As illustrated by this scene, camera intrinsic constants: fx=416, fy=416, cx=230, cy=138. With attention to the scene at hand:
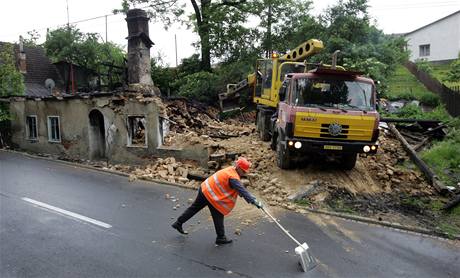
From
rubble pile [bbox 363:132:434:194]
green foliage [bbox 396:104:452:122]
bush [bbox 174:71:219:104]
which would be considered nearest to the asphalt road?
rubble pile [bbox 363:132:434:194]

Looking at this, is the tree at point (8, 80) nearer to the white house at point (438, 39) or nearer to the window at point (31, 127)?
the window at point (31, 127)

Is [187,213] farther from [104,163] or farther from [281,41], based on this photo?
[281,41]

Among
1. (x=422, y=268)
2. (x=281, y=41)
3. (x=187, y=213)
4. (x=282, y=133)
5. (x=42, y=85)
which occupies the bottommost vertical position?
(x=422, y=268)

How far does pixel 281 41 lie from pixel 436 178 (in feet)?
59.4

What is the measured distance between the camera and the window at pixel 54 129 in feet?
63.3

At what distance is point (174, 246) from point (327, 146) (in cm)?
507

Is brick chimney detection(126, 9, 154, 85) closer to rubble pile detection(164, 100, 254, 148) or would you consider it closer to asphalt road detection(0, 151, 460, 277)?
rubble pile detection(164, 100, 254, 148)

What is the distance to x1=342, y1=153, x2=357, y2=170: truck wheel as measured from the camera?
456 inches

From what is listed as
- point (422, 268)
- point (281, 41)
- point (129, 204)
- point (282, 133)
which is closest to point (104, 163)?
point (129, 204)

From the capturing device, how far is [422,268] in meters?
6.48

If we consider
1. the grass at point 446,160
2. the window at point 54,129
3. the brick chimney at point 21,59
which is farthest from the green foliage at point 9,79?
the grass at point 446,160

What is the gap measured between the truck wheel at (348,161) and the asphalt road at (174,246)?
3.12m

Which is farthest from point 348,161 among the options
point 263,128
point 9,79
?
point 9,79

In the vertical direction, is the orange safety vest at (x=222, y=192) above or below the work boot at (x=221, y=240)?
above
